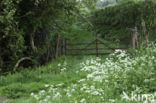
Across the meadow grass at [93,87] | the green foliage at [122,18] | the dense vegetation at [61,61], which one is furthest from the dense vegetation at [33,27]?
the green foliage at [122,18]

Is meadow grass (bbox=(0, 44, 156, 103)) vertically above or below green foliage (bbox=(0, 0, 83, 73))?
below

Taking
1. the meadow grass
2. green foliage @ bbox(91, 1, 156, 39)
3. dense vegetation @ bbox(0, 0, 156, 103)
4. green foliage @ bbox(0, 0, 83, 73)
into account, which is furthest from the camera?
green foliage @ bbox(91, 1, 156, 39)

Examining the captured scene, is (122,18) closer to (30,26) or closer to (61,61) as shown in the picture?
(61,61)

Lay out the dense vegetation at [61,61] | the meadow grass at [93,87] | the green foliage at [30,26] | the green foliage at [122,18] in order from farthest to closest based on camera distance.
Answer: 1. the green foliage at [122,18]
2. the green foliage at [30,26]
3. the dense vegetation at [61,61]
4. the meadow grass at [93,87]

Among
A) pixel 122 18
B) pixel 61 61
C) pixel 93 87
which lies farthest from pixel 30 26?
pixel 122 18

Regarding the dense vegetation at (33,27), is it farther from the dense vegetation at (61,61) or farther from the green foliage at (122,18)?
the green foliage at (122,18)

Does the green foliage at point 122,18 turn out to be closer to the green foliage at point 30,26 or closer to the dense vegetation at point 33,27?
the dense vegetation at point 33,27

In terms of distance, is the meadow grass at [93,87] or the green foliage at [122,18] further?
the green foliage at [122,18]

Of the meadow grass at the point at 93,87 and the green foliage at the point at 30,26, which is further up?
the green foliage at the point at 30,26

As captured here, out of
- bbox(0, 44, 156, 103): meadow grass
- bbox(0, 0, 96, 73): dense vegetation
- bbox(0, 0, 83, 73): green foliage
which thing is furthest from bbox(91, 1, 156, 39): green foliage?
bbox(0, 44, 156, 103): meadow grass

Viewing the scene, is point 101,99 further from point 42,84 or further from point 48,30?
point 48,30

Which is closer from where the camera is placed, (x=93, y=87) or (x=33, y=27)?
(x=93, y=87)

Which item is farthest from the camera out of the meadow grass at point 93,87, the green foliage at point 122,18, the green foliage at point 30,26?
the green foliage at point 122,18

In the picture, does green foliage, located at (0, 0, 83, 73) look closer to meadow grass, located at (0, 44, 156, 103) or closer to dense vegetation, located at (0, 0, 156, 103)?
dense vegetation, located at (0, 0, 156, 103)
